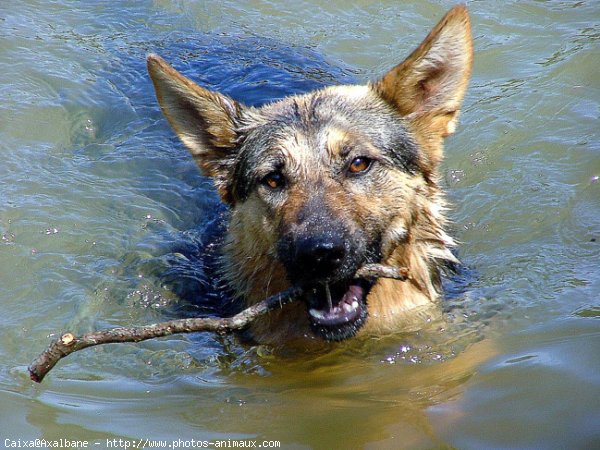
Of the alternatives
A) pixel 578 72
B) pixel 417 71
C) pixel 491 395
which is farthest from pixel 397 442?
pixel 578 72

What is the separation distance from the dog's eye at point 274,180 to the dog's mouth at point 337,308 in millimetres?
799

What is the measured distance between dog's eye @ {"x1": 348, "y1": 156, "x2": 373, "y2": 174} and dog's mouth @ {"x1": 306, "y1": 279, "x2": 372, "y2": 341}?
28.3 inches

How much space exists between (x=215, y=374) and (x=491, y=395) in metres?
1.82

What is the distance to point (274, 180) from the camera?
17.0 feet

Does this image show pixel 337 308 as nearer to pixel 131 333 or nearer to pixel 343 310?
pixel 343 310

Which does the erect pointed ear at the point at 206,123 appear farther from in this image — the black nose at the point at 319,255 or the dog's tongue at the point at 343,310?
the black nose at the point at 319,255

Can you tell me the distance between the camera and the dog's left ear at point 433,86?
5.33 meters

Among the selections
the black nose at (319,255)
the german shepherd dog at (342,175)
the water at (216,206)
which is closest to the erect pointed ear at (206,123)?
the german shepherd dog at (342,175)

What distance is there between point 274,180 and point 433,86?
1.34 meters

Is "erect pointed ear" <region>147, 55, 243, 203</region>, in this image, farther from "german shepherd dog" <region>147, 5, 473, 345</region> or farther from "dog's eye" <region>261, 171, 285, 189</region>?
"dog's eye" <region>261, 171, 285, 189</region>

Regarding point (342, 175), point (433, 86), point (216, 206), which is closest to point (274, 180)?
point (342, 175)

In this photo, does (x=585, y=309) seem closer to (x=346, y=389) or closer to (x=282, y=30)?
(x=346, y=389)

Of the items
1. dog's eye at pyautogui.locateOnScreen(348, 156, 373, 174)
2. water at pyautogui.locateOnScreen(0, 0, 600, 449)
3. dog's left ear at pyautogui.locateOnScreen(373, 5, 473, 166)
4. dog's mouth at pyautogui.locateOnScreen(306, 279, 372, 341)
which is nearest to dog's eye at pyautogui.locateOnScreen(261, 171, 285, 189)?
dog's eye at pyautogui.locateOnScreen(348, 156, 373, 174)

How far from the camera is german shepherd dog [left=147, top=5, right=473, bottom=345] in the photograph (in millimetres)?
4809
